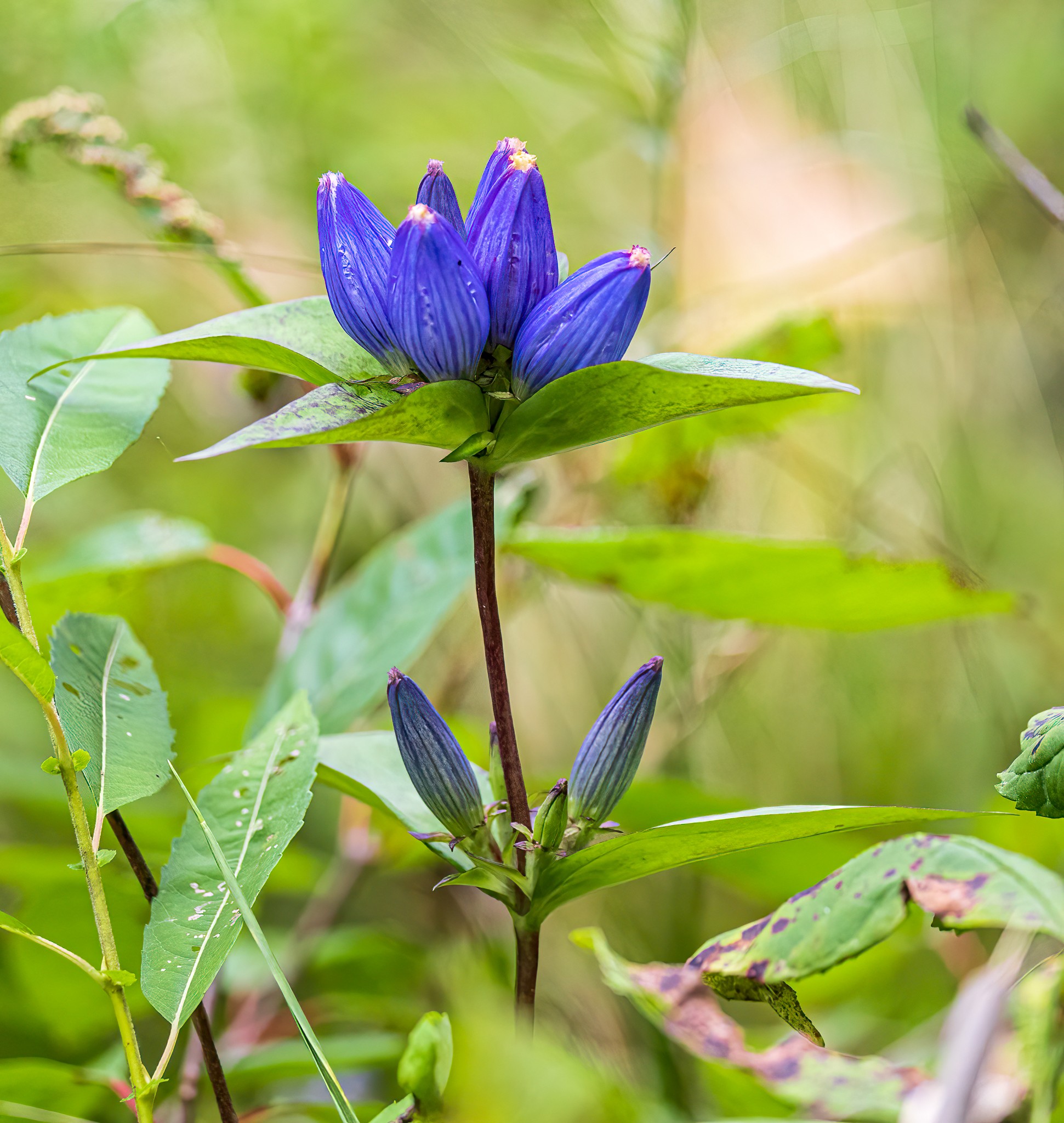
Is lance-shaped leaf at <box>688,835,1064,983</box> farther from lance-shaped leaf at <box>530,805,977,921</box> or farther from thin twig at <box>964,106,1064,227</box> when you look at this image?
thin twig at <box>964,106,1064,227</box>

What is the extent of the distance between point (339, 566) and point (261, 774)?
774mm

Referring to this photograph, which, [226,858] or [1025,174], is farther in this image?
[1025,174]

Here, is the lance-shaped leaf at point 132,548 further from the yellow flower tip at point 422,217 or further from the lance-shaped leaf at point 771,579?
the yellow flower tip at point 422,217

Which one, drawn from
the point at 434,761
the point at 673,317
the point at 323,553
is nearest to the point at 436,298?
the point at 434,761

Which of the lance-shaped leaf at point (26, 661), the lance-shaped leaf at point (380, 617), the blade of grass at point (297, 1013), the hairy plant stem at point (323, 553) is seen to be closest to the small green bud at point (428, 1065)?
the blade of grass at point (297, 1013)

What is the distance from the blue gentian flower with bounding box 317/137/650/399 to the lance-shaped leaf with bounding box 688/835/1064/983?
0.16 m

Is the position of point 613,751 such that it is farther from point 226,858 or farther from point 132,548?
A: point 132,548

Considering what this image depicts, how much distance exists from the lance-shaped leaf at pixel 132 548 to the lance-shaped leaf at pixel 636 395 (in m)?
0.37

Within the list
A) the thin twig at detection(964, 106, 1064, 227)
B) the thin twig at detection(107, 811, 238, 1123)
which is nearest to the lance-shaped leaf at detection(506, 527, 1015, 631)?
the thin twig at detection(964, 106, 1064, 227)

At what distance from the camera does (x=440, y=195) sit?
290 mm

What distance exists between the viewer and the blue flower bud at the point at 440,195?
28cm

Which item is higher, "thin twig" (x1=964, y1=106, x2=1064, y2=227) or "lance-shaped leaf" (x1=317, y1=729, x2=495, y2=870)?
"thin twig" (x1=964, y1=106, x2=1064, y2=227)

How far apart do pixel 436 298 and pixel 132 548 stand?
0.40 meters

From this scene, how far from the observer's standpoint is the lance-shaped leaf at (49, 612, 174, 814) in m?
0.30
